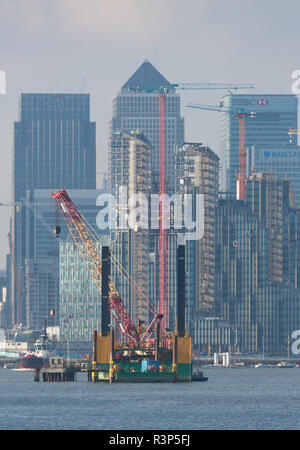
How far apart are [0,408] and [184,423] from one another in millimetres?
36453

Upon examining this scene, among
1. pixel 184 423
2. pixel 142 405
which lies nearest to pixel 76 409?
pixel 142 405

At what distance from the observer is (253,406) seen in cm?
19638
